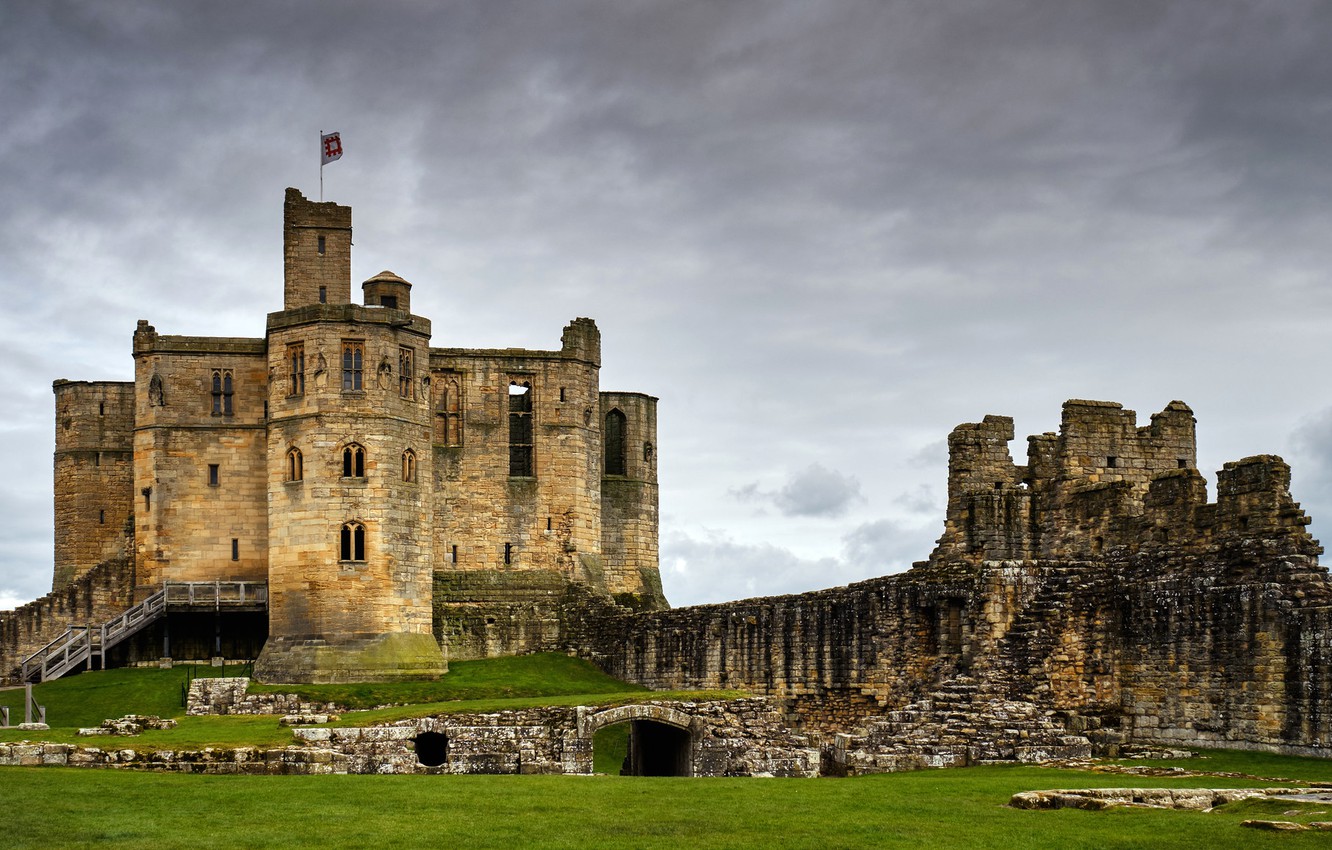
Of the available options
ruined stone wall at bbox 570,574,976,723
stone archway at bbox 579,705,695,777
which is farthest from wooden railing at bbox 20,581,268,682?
stone archway at bbox 579,705,695,777

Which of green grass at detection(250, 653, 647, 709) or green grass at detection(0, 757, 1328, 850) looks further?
green grass at detection(250, 653, 647, 709)

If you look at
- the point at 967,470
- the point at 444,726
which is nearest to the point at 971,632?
the point at 967,470

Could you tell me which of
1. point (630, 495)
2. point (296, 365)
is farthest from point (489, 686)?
point (630, 495)

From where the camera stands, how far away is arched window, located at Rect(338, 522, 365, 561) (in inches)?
2424

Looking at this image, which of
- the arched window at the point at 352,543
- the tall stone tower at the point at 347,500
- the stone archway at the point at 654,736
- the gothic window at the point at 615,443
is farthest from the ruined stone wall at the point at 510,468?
the stone archway at the point at 654,736

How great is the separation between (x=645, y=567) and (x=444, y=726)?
3300cm

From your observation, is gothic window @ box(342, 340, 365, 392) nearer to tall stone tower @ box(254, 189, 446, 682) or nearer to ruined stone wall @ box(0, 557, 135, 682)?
tall stone tower @ box(254, 189, 446, 682)

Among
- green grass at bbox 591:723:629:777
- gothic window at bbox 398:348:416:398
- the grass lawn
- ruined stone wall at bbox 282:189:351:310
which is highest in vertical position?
ruined stone wall at bbox 282:189:351:310

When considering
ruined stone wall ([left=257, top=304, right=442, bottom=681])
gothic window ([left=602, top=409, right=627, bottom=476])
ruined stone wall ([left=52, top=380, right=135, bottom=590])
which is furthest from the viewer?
gothic window ([left=602, top=409, right=627, bottom=476])

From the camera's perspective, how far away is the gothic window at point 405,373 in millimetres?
64000

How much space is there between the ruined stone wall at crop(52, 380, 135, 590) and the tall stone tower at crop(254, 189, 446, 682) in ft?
48.1

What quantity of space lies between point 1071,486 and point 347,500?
24533 millimetres

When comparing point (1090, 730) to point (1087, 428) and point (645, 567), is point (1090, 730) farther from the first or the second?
point (645, 567)

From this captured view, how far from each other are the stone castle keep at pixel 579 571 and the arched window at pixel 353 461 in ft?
0.36
